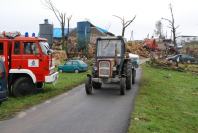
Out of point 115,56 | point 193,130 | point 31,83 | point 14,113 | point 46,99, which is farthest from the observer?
point 115,56

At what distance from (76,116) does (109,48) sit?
8271mm

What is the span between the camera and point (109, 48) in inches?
848

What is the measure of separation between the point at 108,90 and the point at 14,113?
8.37 m

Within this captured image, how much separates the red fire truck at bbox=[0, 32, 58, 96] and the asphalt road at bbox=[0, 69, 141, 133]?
155cm

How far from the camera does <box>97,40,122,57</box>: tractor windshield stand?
843 inches

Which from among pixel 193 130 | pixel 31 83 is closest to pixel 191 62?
pixel 31 83

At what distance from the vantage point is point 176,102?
19.2 meters

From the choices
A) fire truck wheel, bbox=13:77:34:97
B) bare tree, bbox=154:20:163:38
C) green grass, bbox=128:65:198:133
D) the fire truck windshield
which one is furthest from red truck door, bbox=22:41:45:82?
bare tree, bbox=154:20:163:38

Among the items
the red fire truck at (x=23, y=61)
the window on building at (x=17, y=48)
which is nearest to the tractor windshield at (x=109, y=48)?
the red fire truck at (x=23, y=61)

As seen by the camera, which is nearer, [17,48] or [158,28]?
[17,48]

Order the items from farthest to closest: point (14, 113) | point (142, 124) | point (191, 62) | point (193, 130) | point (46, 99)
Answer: point (191, 62), point (46, 99), point (14, 113), point (193, 130), point (142, 124)

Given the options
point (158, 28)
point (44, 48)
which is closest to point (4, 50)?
point (44, 48)

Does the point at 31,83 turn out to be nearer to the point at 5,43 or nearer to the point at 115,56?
the point at 5,43

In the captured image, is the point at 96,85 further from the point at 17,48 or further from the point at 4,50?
the point at 4,50
